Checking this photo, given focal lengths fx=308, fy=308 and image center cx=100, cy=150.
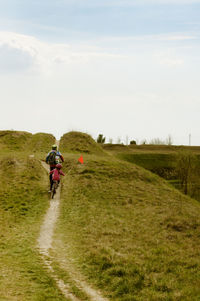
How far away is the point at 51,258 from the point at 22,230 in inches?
169

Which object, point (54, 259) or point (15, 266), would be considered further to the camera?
point (54, 259)

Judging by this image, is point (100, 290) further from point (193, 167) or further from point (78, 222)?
point (193, 167)

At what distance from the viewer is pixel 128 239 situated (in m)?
15.0

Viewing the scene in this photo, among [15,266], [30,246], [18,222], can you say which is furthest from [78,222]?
[15,266]

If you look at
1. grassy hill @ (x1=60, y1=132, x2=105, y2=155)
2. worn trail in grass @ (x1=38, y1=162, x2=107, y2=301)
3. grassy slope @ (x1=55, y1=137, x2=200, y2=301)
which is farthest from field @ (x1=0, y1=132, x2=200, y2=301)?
grassy hill @ (x1=60, y1=132, x2=105, y2=155)

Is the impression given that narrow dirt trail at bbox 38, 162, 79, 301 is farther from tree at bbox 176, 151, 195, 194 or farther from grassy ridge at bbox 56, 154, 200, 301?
tree at bbox 176, 151, 195, 194

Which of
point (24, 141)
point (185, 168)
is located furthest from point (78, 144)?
point (185, 168)

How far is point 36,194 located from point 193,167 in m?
42.7

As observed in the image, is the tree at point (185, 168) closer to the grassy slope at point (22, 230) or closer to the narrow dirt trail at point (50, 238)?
the grassy slope at point (22, 230)

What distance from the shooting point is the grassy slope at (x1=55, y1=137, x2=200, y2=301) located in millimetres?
10320

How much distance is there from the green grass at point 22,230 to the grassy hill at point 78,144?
14.3 meters

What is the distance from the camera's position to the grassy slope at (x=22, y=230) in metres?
9.77

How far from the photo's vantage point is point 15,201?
21266 mm

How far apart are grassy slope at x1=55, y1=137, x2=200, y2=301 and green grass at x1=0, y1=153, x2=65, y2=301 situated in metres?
1.43
